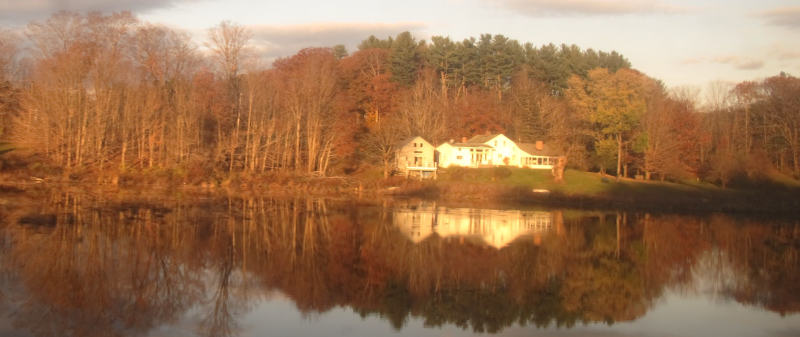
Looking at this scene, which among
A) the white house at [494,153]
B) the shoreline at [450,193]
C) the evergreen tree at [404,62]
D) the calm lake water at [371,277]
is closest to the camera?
the calm lake water at [371,277]

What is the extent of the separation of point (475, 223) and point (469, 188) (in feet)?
59.5

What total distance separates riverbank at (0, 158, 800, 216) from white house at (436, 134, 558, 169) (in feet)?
26.6

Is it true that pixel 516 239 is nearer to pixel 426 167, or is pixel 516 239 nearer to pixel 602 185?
pixel 602 185

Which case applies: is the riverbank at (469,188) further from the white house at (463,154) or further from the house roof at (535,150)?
the house roof at (535,150)

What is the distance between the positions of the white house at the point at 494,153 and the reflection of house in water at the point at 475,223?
2525 centimetres

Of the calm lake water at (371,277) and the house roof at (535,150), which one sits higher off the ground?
the house roof at (535,150)

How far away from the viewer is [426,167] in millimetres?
64688

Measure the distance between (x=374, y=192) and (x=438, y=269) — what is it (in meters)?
32.4

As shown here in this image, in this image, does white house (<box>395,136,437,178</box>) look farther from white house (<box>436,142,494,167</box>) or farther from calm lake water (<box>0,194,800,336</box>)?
calm lake water (<box>0,194,800,336</box>)

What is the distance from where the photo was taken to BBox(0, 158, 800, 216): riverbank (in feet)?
150

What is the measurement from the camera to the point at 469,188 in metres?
52.2

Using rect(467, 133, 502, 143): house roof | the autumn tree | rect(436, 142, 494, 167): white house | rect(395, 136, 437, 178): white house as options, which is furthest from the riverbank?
rect(467, 133, 502, 143): house roof

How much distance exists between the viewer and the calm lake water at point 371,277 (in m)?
14.8

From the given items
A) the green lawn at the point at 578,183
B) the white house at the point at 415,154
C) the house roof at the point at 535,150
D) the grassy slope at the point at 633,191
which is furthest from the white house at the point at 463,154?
the grassy slope at the point at 633,191
